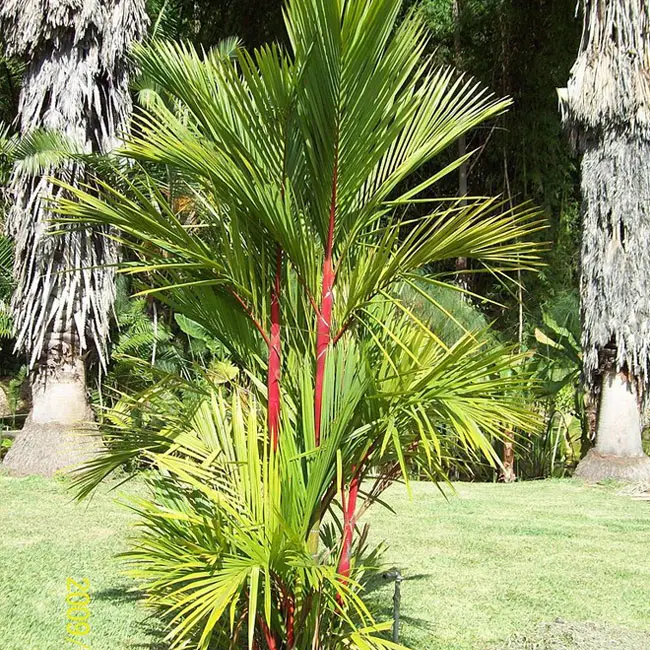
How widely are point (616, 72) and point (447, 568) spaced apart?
262 inches

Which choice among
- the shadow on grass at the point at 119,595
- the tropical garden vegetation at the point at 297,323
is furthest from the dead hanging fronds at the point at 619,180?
the shadow on grass at the point at 119,595

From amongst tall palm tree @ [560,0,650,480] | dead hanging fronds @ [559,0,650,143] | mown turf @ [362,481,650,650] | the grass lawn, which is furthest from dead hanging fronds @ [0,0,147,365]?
tall palm tree @ [560,0,650,480]

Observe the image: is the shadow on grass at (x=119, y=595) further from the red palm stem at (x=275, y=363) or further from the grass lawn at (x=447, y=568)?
the red palm stem at (x=275, y=363)

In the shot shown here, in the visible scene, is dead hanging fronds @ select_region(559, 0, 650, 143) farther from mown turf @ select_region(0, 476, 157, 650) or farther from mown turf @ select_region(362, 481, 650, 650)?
mown turf @ select_region(0, 476, 157, 650)

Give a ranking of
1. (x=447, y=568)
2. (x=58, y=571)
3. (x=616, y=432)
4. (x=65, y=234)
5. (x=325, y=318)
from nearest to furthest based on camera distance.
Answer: (x=325, y=318), (x=58, y=571), (x=447, y=568), (x=65, y=234), (x=616, y=432)

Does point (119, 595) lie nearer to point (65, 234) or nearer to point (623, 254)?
point (65, 234)

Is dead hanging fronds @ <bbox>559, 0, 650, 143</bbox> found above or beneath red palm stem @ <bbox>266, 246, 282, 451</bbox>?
above

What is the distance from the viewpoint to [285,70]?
9.27 ft

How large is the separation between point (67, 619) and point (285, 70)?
269cm

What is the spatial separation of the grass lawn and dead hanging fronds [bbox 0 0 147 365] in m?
1.74

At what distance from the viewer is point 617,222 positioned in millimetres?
9367

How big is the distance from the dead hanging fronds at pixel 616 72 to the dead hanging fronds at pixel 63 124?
523 cm

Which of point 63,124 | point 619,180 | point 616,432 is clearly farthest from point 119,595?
point 619,180

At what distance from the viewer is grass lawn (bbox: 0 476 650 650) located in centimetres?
382
